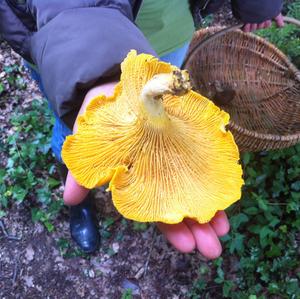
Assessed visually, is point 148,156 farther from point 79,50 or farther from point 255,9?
point 255,9

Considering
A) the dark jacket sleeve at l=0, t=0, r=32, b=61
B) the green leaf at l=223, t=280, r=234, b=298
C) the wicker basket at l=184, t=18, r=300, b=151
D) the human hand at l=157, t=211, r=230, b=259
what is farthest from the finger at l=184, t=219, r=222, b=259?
the wicker basket at l=184, t=18, r=300, b=151

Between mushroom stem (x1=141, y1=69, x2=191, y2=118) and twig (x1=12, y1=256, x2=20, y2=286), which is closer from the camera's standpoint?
mushroom stem (x1=141, y1=69, x2=191, y2=118)

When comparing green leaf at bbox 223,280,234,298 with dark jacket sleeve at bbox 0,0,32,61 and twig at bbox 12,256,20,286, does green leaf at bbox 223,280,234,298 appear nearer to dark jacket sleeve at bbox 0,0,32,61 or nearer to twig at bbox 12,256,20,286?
twig at bbox 12,256,20,286

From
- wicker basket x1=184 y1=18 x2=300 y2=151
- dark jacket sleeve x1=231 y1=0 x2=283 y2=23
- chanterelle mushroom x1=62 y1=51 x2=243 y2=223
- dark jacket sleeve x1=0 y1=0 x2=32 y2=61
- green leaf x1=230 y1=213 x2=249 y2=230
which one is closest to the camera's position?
chanterelle mushroom x1=62 y1=51 x2=243 y2=223

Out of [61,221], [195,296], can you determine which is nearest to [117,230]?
[61,221]

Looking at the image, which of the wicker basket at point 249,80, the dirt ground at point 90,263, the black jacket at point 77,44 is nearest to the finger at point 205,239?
the black jacket at point 77,44

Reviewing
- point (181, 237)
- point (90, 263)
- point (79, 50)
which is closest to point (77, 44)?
point (79, 50)

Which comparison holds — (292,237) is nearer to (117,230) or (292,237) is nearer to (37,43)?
(117,230)
